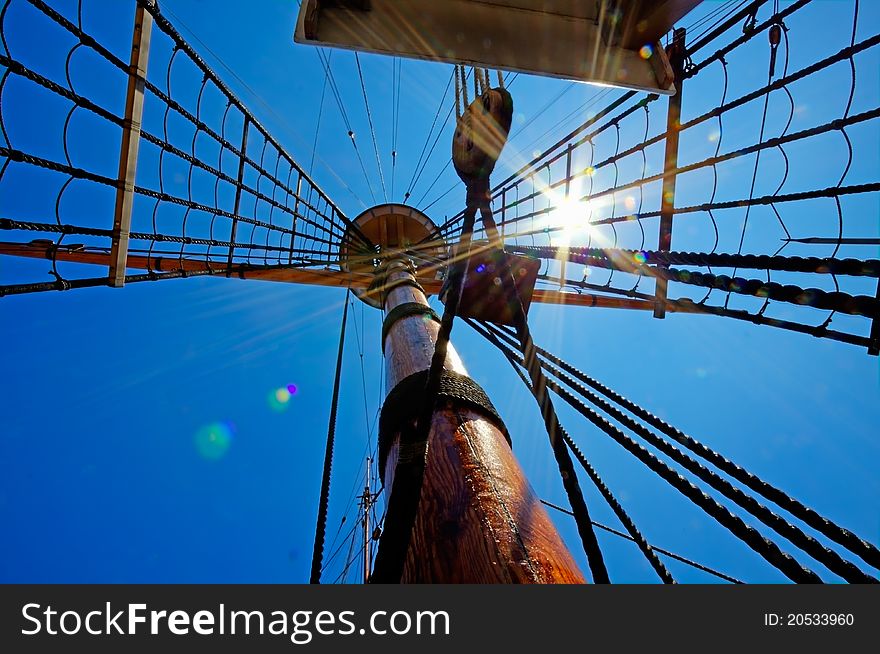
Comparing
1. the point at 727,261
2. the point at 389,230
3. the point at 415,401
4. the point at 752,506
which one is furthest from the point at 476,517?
the point at 389,230

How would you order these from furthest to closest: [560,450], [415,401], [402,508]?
[415,401], [560,450], [402,508]

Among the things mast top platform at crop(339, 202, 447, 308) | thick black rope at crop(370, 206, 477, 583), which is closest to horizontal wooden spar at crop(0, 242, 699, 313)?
mast top platform at crop(339, 202, 447, 308)

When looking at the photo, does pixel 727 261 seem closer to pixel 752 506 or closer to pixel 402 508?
pixel 752 506

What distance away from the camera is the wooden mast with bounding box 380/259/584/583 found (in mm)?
1051

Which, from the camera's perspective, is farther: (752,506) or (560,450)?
(752,506)

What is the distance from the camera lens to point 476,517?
3.81ft

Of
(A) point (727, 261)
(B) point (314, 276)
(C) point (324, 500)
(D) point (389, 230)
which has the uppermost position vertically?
(D) point (389, 230)

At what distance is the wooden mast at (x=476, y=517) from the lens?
1051mm

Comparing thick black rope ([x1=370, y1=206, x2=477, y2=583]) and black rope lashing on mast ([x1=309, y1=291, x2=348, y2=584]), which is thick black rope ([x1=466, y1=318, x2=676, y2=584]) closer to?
thick black rope ([x1=370, y1=206, x2=477, y2=583])

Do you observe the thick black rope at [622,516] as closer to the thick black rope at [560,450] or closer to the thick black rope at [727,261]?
the thick black rope at [560,450]

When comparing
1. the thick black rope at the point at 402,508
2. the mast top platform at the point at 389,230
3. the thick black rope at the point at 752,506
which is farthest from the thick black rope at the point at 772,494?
the mast top platform at the point at 389,230

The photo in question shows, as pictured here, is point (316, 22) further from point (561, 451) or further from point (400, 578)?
point (400, 578)

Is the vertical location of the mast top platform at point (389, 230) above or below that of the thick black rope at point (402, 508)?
above

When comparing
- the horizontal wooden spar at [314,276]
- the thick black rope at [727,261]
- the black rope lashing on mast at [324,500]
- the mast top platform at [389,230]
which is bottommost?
the black rope lashing on mast at [324,500]
